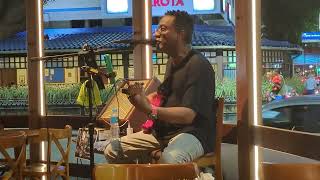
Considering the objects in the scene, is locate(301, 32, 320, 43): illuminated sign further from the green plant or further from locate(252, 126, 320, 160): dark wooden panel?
locate(252, 126, 320, 160): dark wooden panel

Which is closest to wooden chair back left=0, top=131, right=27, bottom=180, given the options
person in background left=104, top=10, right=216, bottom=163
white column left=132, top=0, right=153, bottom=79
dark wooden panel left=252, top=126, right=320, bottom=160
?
person in background left=104, top=10, right=216, bottom=163

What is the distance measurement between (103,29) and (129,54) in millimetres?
845

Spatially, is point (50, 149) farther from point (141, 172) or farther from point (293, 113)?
point (141, 172)

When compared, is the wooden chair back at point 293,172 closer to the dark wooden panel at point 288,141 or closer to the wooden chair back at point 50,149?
the dark wooden panel at point 288,141

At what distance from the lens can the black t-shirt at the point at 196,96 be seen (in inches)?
118

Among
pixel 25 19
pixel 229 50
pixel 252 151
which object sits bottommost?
pixel 252 151

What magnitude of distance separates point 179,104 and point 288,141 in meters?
0.88

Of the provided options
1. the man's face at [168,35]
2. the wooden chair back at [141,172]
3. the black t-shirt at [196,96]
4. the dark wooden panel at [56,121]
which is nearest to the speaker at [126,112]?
the black t-shirt at [196,96]

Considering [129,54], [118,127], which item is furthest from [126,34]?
[118,127]

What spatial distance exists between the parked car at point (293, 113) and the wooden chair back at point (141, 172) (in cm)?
201

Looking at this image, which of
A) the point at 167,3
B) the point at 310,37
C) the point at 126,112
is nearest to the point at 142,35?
the point at 167,3

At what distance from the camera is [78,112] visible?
531 centimetres

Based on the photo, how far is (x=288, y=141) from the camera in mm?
3480

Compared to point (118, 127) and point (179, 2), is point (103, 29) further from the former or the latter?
point (118, 127)
